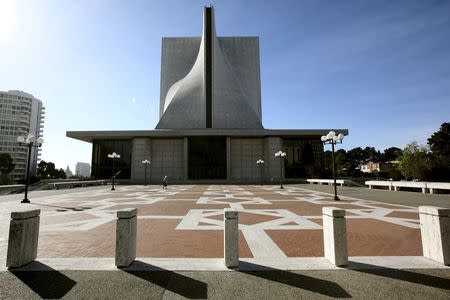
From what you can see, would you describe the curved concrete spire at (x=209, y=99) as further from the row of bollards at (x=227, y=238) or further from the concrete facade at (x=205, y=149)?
the row of bollards at (x=227, y=238)

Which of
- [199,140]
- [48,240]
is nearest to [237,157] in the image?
[199,140]

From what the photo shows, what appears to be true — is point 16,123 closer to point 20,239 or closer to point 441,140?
point 20,239

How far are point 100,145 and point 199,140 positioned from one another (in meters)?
20.7

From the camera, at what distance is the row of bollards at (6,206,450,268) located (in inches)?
191

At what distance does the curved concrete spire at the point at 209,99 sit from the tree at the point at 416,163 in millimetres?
31216

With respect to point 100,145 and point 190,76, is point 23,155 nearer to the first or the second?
point 100,145

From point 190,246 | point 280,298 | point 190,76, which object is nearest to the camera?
point 280,298

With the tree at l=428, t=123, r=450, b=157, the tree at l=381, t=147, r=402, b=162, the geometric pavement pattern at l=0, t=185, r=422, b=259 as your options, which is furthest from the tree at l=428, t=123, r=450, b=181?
the tree at l=381, t=147, r=402, b=162

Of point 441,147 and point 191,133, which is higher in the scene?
point 191,133

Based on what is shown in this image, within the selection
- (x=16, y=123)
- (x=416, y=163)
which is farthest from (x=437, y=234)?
(x=16, y=123)

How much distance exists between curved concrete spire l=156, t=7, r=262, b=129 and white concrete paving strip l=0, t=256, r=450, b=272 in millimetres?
56915

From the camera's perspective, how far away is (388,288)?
4.00m

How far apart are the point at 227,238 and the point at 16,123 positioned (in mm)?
155918

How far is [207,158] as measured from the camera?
2085 inches
